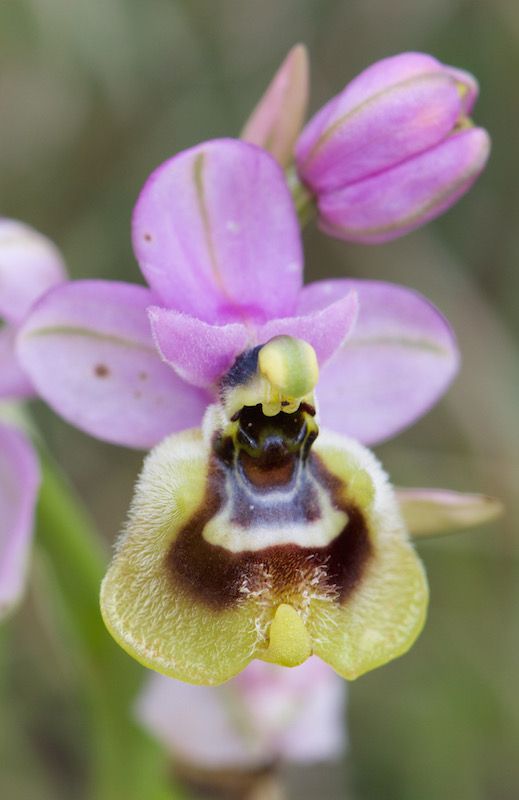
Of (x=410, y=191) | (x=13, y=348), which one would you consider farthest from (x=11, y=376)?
(x=410, y=191)

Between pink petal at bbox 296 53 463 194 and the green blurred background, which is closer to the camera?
pink petal at bbox 296 53 463 194

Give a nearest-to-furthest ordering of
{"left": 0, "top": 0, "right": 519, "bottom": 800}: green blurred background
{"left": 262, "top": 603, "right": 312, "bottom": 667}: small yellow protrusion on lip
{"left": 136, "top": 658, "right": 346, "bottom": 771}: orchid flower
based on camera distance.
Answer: {"left": 262, "top": 603, "right": 312, "bottom": 667}: small yellow protrusion on lip → {"left": 136, "top": 658, "right": 346, "bottom": 771}: orchid flower → {"left": 0, "top": 0, "right": 519, "bottom": 800}: green blurred background

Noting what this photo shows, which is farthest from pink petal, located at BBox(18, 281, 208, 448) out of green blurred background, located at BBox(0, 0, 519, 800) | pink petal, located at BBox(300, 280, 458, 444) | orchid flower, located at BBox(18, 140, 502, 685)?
green blurred background, located at BBox(0, 0, 519, 800)

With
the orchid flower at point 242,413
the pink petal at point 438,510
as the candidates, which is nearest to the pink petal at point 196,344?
the orchid flower at point 242,413

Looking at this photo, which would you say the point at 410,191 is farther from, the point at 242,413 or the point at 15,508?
the point at 15,508

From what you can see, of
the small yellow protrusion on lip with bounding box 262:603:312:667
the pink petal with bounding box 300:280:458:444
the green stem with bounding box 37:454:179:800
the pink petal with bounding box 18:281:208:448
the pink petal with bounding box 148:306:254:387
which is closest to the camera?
the small yellow protrusion on lip with bounding box 262:603:312:667

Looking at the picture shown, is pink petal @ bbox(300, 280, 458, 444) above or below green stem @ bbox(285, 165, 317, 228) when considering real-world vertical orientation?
below

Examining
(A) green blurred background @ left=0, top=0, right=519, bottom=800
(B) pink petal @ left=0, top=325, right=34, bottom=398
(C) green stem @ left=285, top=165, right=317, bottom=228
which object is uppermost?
(C) green stem @ left=285, top=165, right=317, bottom=228

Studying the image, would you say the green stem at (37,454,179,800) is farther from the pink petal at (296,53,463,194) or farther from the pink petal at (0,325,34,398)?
the pink petal at (296,53,463,194)
